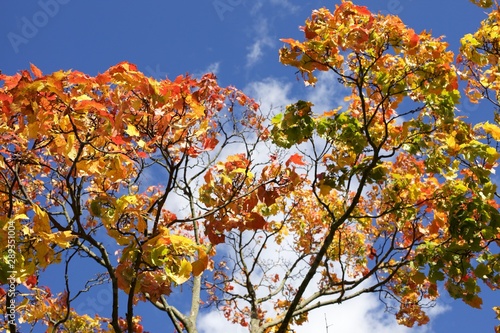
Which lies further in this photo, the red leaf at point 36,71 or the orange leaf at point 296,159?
the orange leaf at point 296,159

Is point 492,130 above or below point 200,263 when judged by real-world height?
above

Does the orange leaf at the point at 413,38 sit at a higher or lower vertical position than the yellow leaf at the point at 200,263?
higher

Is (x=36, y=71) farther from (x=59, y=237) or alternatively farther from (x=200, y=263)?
(x=200, y=263)

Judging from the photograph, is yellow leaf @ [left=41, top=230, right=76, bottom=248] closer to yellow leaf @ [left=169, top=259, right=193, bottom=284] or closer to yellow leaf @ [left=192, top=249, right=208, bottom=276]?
yellow leaf @ [left=169, top=259, right=193, bottom=284]

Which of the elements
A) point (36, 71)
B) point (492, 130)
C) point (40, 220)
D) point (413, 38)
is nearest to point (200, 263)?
point (40, 220)

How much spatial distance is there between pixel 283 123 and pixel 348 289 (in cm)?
270

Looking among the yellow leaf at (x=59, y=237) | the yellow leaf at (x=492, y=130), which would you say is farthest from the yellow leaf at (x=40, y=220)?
the yellow leaf at (x=492, y=130)

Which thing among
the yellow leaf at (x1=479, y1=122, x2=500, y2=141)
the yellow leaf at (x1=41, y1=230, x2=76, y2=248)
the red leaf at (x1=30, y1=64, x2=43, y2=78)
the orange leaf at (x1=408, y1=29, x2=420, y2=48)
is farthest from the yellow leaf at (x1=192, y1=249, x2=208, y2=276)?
the yellow leaf at (x1=479, y1=122, x2=500, y2=141)

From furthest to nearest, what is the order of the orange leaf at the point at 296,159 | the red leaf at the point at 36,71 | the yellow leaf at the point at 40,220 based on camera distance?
the orange leaf at the point at 296,159 < the yellow leaf at the point at 40,220 < the red leaf at the point at 36,71

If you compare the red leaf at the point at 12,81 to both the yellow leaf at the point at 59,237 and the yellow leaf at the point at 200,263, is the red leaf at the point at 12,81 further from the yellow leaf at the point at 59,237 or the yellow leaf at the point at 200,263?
the yellow leaf at the point at 200,263

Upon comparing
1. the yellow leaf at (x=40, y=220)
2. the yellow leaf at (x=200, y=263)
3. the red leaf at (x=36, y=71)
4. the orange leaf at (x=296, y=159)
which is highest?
the orange leaf at (x=296, y=159)

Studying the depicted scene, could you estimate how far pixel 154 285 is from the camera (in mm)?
3850

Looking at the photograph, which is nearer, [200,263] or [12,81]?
[12,81]

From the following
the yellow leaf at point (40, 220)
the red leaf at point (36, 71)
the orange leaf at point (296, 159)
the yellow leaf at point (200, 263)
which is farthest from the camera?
the orange leaf at point (296, 159)
